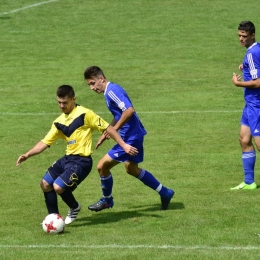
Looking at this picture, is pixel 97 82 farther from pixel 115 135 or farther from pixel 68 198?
pixel 68 198

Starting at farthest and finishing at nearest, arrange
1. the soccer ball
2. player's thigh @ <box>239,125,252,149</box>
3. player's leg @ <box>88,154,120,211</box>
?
1. player's thigh @ <box>239,125,252,149</box>
2. player's leg @ <box>88,154,120,211</box>
3. the soccer ball

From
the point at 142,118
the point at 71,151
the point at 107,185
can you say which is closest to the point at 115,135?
the point at 71,151

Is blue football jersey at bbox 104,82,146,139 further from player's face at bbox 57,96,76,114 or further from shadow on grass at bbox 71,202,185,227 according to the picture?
shadow on grass at bbox 71,202,185,227

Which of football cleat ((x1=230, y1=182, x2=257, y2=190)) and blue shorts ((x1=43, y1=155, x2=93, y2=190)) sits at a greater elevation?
blue shorts ((x1=43, y1=155, x2=93, y2=190))

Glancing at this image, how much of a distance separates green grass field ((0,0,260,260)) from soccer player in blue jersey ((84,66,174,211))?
0.97 feet

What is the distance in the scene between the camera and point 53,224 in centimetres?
1076

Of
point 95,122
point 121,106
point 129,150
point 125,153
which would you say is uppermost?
point 121,106

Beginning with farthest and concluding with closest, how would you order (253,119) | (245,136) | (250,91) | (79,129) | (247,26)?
(245,136) < (250,91) < (253,119) < (247,26) < (79,129)

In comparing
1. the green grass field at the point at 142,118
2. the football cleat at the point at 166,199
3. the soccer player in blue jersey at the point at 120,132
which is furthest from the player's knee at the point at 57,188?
the football cleat at the point at 166,199

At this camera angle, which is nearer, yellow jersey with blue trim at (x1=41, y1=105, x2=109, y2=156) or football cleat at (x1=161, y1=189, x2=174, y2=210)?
yellow jersey with blue trim at (x1=41, y1=105, x2=109, y2=156)

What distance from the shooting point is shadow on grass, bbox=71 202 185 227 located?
37.9 feet

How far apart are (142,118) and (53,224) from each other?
981cm

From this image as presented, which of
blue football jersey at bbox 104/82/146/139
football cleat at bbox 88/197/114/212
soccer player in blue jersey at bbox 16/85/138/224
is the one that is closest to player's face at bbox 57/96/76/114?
soccer player in blue jersey at bbox 16/85/138/224

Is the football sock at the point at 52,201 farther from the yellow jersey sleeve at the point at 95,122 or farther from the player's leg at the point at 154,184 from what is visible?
the player's leg at the point at 154,184
